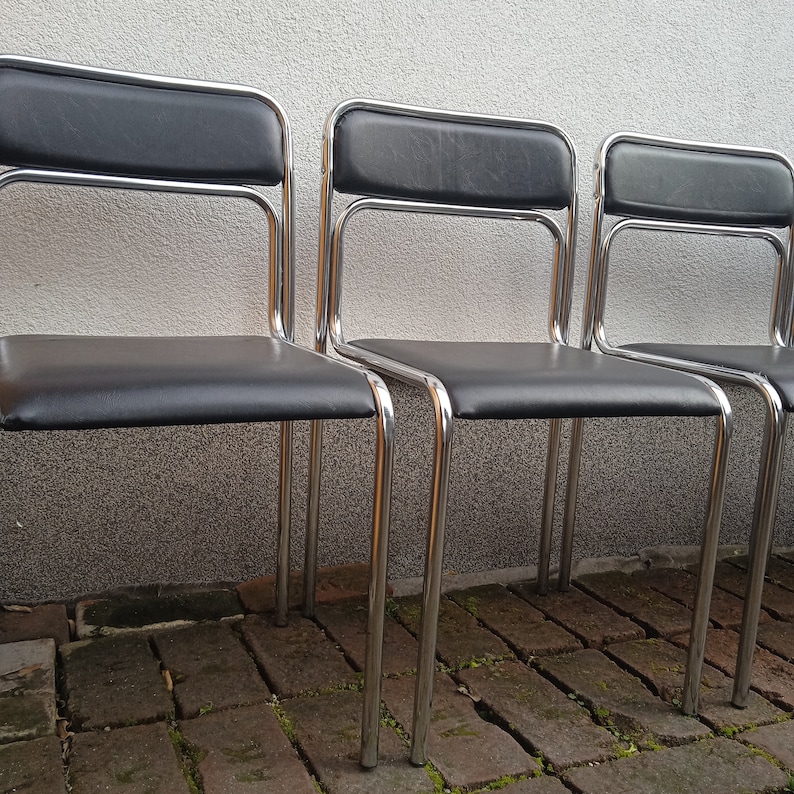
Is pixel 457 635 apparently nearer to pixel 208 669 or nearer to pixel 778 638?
pixel 208 669

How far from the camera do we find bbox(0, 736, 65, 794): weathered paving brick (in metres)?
0.95

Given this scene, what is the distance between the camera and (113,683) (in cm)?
119

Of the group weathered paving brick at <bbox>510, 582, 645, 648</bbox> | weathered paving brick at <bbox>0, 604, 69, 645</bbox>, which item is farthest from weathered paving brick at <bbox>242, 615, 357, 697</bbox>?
weathered paving brick at <bbox>510, 582, 645, 648</bbox>

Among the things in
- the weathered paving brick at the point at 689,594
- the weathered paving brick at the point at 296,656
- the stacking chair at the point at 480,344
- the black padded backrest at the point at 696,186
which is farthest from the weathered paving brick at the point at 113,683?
the black padded backrest at the point at 696,186

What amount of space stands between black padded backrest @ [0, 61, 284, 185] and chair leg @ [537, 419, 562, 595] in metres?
0.70

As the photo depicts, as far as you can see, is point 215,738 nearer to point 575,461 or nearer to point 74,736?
point 74,736

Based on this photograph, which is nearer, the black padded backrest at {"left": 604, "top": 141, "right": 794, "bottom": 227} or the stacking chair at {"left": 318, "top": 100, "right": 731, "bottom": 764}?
the stacking chair at {"left": 318, "top": 100, "right": 731, "bottom": 764}

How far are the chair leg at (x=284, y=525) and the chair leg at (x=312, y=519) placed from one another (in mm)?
44

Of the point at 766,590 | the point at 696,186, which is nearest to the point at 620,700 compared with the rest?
the point at 766,590

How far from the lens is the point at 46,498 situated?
Result: 1.41 m

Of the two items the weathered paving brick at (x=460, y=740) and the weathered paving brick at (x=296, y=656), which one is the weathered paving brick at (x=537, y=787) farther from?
the weathered paving brick at (x=296, y=656)

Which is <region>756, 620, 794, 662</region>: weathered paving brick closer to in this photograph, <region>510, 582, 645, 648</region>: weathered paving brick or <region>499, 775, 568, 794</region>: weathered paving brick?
<region>510, 582, 645, 648</region>: weathered paving brick

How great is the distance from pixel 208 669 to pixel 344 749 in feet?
0.96

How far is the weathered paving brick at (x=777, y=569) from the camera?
1.73 m
